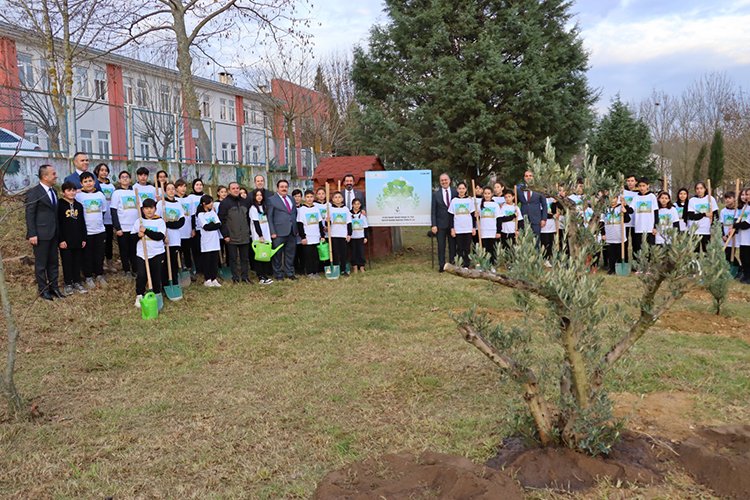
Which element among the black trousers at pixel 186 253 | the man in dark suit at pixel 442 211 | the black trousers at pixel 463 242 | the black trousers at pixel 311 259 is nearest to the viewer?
the black trousers at pixel 186 253

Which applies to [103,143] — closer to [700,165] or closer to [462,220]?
[462,220]

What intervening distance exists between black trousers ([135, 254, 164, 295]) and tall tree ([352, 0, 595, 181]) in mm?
8352

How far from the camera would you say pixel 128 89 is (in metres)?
28.3

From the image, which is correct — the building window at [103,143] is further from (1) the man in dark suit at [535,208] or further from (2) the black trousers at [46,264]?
(1) the man in dark suit at [535,208]

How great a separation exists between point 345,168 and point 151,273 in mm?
6124

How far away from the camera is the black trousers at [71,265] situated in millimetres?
8802

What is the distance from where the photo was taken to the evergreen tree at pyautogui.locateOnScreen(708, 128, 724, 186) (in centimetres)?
2933

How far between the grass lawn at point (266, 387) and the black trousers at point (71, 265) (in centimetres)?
54

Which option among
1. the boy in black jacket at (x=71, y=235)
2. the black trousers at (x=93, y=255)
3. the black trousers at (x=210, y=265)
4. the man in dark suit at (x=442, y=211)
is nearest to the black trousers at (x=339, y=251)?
the man in dark suit at (x=442, y=211)

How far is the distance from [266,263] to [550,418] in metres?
7.85

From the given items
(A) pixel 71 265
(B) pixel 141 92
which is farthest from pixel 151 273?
(B) pixel 141 92

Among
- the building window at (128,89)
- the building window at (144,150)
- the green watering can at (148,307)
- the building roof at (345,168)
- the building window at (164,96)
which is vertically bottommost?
the green watering can at (148,307)

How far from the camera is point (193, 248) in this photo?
→ 10.7 m

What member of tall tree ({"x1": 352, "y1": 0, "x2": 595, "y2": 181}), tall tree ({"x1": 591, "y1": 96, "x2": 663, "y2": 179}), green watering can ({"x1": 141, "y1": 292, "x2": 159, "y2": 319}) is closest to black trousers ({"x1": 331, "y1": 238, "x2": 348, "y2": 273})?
green watering can ({"x1": 141, "y1": 292, "x2": 159, "y2": 319})
